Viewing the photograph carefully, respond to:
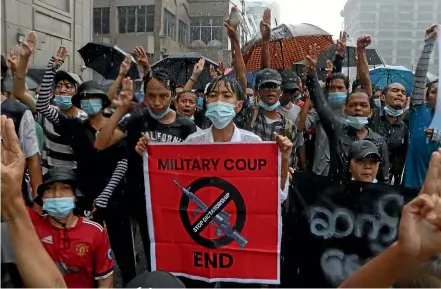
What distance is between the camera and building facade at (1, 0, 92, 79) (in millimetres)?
14586

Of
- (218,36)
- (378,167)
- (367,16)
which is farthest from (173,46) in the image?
(378,167)

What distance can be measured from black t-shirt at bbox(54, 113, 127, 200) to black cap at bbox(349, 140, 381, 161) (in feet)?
5.71

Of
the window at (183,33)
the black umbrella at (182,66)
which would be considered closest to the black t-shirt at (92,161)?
the black umbrella at (182,66)

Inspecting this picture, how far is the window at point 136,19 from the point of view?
123 feet

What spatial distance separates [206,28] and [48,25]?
28.6 meters

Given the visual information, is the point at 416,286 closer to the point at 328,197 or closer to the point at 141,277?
the point at 141,277

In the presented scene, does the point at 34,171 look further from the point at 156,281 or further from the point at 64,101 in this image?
the point at 156,281

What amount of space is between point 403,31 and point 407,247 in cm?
6581

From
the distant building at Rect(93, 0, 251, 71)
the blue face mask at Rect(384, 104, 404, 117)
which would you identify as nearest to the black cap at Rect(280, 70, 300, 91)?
the blue face mask at Rect(384, 104, 404, 117)

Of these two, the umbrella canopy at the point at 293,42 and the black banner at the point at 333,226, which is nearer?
the black banner at the point at 333,226

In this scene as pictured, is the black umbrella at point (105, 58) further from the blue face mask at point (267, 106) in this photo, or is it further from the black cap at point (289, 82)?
the blue face mask at point (267, 106)

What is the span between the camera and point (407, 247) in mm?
1657

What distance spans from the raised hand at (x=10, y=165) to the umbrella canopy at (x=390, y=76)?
8444 mm

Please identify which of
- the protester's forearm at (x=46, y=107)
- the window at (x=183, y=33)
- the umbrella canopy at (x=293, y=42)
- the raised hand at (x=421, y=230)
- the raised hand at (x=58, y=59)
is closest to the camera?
the raised hand at (x=421, y=230)
